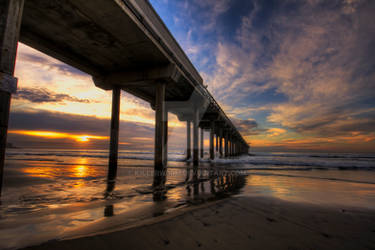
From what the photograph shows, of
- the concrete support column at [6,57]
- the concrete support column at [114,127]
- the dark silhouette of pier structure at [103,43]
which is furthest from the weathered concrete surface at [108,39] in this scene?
the concrete support column at [6,57]

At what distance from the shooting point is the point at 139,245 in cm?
167

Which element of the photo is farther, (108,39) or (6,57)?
(108,39)

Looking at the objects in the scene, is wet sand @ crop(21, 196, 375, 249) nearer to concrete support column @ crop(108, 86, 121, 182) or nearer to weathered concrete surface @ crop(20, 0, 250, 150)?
weathered concrete surface @ crop(20, 0, 250, 150)

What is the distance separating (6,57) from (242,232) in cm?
608

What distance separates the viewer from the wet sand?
1733 mm

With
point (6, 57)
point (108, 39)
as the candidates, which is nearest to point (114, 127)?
point (108, 39)

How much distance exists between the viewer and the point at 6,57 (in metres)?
4.15

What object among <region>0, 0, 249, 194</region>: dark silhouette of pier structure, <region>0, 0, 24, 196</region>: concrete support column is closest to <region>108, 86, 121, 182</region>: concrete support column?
<region>0, 0, 249, 194</region>: dark silhouette of pier structure

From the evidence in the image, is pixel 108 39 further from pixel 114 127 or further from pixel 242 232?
pixel 242 232

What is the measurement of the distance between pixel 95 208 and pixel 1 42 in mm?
4442

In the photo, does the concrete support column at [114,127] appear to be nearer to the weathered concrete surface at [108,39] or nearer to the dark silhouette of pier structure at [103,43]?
the dark silhouette of pier structure at [103,43]

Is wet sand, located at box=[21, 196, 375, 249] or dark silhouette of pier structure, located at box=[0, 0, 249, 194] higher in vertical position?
dark silhouette of pier structure, located at box=[0, 0, 249, 194]

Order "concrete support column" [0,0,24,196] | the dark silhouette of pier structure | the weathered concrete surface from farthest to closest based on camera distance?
the weathered concrete surface → the dark silhouette of pier structure → "concrete support column" [0,0,24,196]

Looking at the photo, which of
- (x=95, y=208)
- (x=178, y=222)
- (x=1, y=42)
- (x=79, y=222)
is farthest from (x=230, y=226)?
(x=1, y=42)
